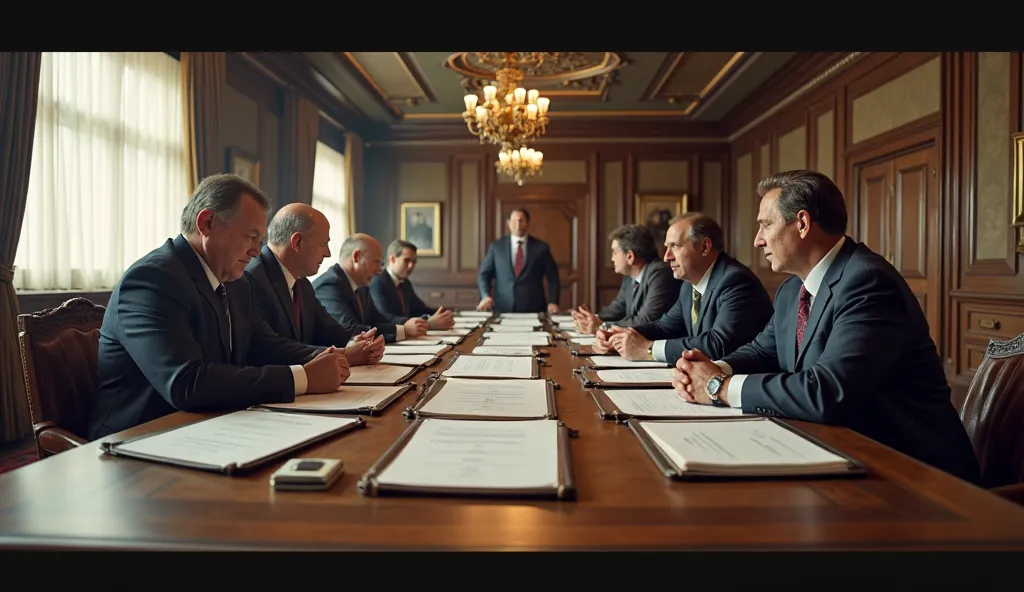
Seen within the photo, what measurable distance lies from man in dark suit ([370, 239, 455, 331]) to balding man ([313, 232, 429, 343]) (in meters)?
0.30

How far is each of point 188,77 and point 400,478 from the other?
5.16 meters

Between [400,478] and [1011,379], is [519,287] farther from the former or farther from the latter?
[400,478]

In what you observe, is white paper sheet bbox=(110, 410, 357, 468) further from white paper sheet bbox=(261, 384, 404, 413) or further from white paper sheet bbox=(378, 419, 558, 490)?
white paper sheet bbox=(378, 419, 558, 490)

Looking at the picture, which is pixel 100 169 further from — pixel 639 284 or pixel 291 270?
pixel 639 284

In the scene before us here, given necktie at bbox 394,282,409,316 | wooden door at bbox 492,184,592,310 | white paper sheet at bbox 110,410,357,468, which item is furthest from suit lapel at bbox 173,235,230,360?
wooden door at bbox 492,184,592,310

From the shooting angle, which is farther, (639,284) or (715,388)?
(639,284)

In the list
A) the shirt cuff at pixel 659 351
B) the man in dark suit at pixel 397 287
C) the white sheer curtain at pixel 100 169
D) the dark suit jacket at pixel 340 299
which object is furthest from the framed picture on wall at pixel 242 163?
the shirt cuff at pixel 659 351

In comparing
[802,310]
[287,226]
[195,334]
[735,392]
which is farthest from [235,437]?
[287,226]

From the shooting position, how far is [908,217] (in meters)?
5.72

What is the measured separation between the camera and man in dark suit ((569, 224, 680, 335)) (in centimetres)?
419

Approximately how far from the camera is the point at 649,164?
388 inches

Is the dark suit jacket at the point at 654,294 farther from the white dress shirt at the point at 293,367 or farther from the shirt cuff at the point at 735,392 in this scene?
the white dress shirt at the point at 293,367

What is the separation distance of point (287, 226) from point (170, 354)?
1.38 metres

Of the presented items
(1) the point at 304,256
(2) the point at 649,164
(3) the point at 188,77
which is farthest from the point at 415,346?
(2) the point at 649,164
